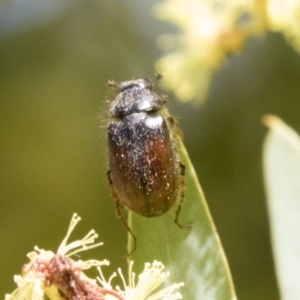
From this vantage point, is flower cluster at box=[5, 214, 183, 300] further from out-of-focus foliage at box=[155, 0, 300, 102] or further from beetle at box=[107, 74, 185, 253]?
out-of-focus foliage at box=[155, 0, 300, 102]

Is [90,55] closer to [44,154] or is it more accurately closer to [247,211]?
[44,154]

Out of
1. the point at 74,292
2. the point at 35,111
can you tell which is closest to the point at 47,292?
the point at 74,292

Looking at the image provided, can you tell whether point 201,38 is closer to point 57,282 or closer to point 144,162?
point 144,162

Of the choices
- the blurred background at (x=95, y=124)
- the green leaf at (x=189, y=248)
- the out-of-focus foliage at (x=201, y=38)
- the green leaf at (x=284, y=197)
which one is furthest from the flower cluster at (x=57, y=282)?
the blurred background at (x=95, y=124)

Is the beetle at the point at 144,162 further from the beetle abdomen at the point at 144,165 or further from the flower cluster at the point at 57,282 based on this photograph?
the flower cluster at the point at 57,282

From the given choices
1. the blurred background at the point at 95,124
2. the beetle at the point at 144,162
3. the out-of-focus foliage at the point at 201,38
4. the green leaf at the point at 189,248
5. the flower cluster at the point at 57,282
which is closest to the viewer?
the flower cluster at the point at 57,282

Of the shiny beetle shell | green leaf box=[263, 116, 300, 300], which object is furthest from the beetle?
green leaf box=[263, 116, 300, 300]

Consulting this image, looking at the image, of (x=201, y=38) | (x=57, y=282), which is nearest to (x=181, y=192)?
(x=57, y=282)

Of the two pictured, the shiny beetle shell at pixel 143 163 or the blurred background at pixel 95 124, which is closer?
the shiny beetle shell at pixel 143 163
